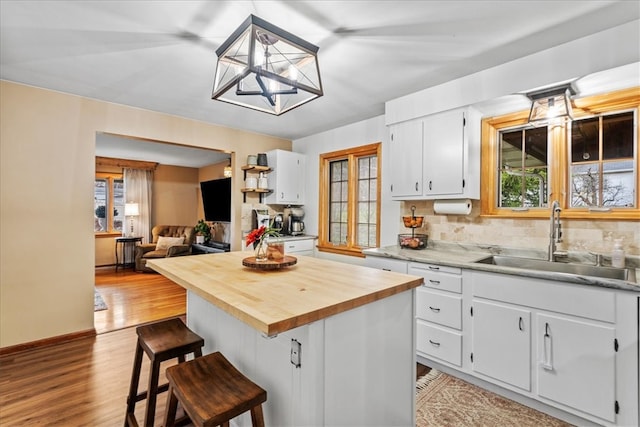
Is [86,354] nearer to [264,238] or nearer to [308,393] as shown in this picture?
[264,238]

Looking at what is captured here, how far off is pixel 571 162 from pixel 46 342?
4.96 metres

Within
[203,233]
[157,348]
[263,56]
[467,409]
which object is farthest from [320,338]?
[203,233]

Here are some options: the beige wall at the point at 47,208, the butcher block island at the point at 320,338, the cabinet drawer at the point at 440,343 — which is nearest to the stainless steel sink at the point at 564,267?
the cabinet drawer at the point at 440,343

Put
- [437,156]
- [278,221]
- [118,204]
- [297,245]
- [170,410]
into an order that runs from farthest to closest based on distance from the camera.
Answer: [118,204], [278,221], [297,245], [437,156], [170,410]

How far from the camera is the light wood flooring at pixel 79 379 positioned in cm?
195

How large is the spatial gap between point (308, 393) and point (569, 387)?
1738 millimetres

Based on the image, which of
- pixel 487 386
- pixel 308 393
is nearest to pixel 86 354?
pixel 308 393

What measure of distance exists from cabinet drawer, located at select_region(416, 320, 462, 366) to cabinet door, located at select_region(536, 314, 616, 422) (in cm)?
53

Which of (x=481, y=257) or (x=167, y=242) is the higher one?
(x=481, y=257)

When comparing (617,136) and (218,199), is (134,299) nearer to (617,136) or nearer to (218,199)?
(218,199)

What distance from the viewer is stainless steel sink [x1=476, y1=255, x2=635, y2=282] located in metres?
2.02

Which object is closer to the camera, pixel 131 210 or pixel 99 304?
pixel 99 304

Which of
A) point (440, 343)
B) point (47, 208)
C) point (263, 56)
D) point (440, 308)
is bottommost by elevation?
point (440, 343)

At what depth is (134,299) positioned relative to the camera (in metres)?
4.45
